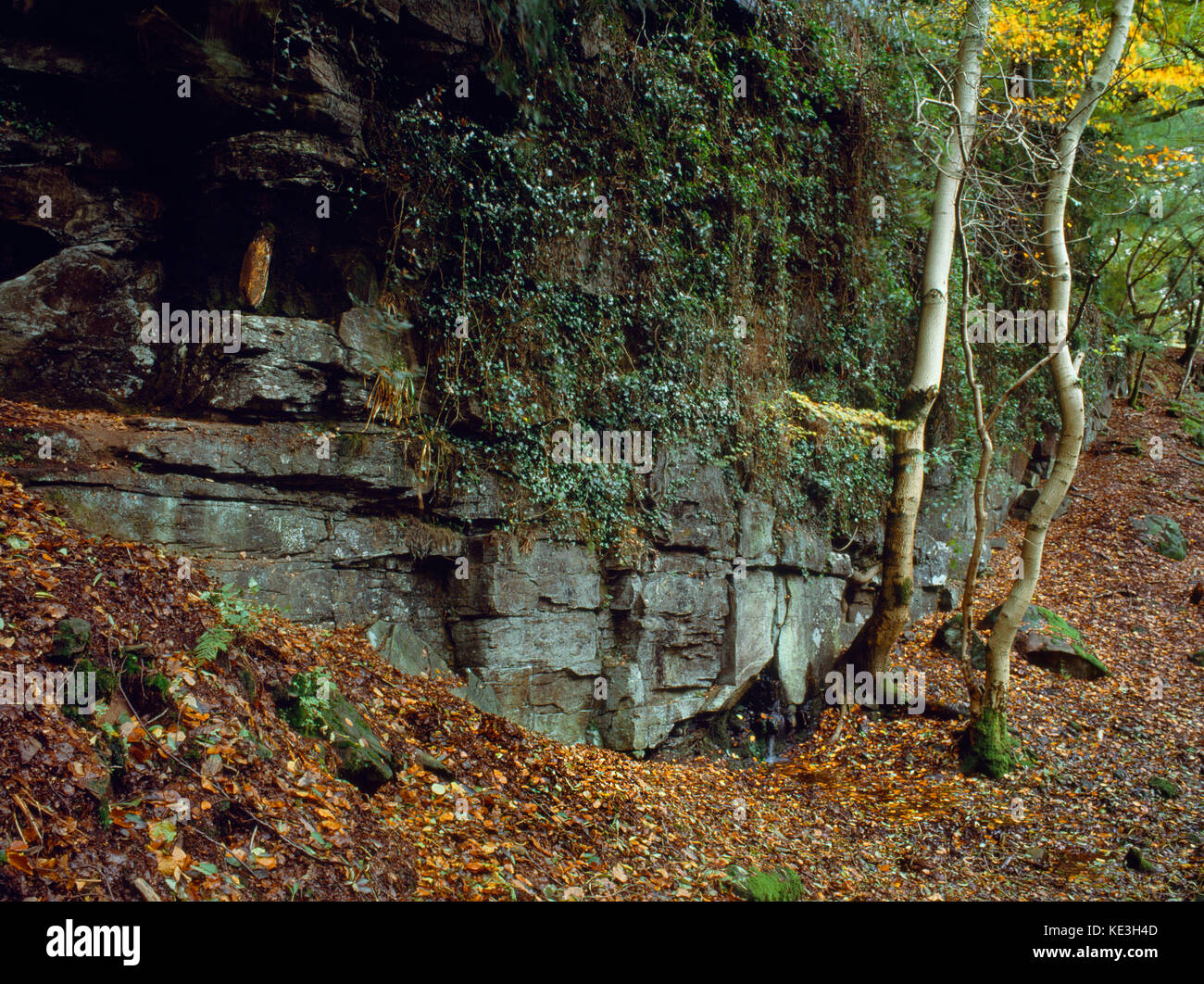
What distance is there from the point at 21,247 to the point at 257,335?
2.36 meters

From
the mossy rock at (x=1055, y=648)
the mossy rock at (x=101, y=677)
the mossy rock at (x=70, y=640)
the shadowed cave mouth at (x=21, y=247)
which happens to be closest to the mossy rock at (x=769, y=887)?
the mossy rock at (x=101, y=677)

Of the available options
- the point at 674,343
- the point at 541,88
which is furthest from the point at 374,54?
the point at 674,343

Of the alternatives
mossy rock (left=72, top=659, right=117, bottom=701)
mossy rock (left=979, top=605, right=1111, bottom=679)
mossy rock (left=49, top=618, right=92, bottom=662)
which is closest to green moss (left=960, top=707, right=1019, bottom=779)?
mossy rock (left=979, top=605, right=1111, bottom=679)

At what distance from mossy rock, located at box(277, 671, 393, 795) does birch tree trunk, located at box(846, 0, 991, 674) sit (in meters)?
7.55

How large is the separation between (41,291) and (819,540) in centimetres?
1023

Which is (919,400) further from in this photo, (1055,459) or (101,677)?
(101,677)

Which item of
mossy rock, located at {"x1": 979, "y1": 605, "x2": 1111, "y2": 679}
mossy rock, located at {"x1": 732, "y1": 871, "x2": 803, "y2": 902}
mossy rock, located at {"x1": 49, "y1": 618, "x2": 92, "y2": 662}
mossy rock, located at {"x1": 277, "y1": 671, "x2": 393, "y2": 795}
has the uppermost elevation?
mossy rock, located at {"x1": 49, "y1": 618, "x2": 92, "y2": 662}

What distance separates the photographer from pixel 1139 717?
969 centimetres

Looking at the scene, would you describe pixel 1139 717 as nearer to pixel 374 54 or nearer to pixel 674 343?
pixel 674 343

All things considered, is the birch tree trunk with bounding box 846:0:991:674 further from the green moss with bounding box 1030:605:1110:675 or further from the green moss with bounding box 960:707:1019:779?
the green moss with bounding box 1030:605:1110:675

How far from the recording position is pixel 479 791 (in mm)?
5770

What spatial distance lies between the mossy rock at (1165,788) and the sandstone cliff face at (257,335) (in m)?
6.46

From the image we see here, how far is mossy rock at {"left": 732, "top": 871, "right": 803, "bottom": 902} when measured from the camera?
17.6 ft

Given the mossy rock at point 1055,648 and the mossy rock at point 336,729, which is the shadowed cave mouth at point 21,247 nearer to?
the mossy rock at point 336,729
